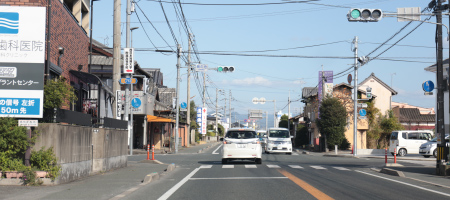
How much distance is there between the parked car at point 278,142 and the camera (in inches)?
1500

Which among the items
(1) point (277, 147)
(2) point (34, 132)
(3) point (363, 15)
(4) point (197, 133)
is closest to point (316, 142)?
(1) point (277, 147)

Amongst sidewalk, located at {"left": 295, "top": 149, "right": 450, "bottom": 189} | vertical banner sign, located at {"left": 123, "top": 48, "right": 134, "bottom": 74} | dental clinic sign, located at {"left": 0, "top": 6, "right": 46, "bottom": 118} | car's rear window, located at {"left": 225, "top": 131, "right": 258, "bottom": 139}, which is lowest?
sidewalk, located at {"left": 295, "top": 149, "right": 450, "bottom": 189}

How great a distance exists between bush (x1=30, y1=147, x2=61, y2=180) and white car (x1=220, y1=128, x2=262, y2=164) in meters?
11.4

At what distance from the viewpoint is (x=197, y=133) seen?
80.5m

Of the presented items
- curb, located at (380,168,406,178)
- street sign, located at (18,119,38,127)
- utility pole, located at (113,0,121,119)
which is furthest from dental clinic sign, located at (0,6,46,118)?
curb, located at (380,168,406,178)

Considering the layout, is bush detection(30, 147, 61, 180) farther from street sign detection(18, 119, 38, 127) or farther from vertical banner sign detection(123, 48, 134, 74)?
vertical banner sign detection(123, 48, 134, 74)

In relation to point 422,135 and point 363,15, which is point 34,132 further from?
point 422,135

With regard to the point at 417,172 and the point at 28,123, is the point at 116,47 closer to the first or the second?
the point at 28,123

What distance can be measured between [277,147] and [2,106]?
91.1ft

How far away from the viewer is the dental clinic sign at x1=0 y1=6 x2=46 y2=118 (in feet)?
41.9

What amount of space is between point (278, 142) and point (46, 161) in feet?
89.6

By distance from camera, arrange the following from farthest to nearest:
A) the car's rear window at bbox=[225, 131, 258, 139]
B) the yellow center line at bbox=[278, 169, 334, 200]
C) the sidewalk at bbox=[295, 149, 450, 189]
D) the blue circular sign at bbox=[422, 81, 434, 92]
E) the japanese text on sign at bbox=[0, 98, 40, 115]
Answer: the car's rear window at bbox=[225, 131, 258, 139], the blue circular sign at bbox=[422, 81, 434, 92], the sidewalk at bbox=[295, 149, 450, 189], the japanese text on sign at bbox=[0, 98, 40, 115], the yellow center line at bbox=[278, 169, 334, 200]

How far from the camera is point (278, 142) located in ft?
125

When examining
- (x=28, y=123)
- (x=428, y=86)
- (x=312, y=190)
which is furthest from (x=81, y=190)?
(x=428, y=86)
